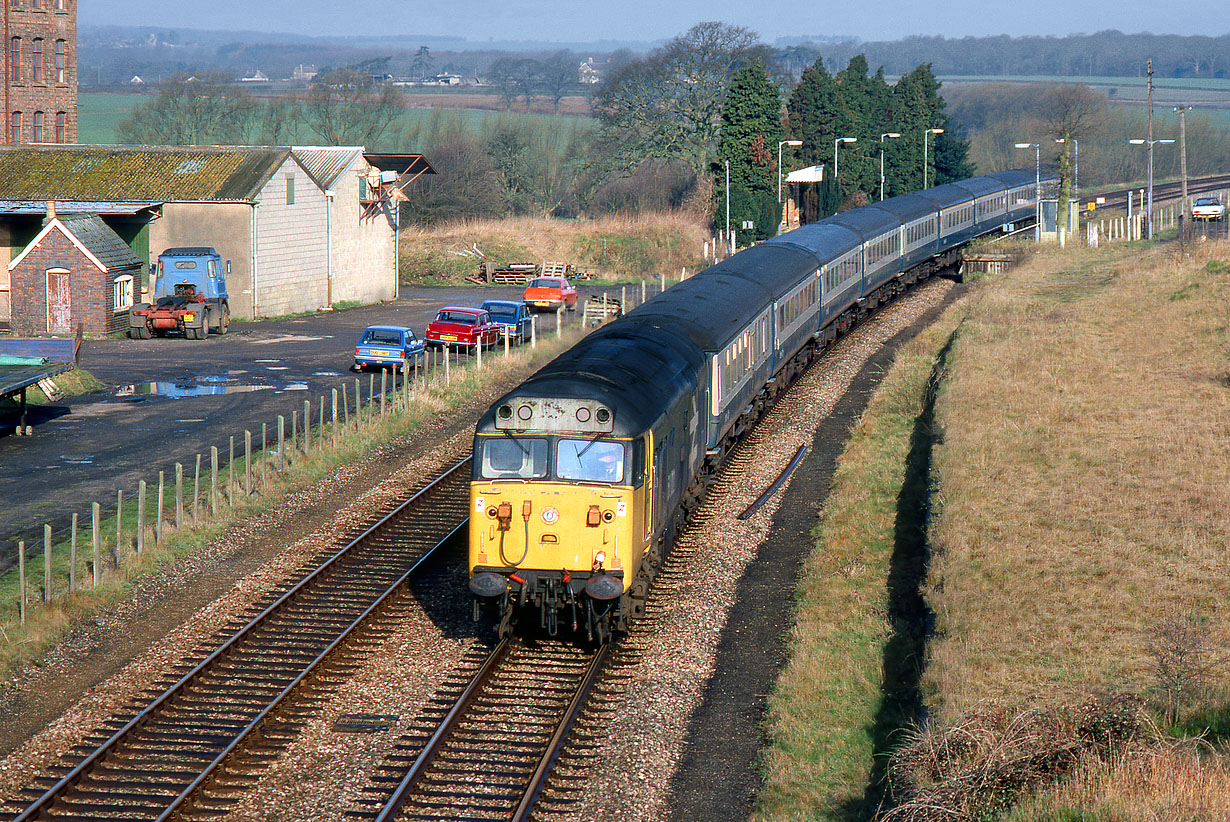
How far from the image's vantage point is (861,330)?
39.5 meters

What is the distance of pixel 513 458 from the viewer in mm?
14578

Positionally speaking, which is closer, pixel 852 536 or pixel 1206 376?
pixel 852 536

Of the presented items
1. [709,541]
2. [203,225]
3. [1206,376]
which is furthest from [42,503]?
[203,225]

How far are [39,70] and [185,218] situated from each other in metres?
25.1

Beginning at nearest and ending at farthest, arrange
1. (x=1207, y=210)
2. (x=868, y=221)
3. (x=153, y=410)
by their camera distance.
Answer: (x=153, y=410) < (x=868, y=221) < (x=1207, y=210)

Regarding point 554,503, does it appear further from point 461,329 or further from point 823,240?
point 461,329

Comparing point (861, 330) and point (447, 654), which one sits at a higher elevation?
point (861, 330)

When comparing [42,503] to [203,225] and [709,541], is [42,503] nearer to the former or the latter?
[709,541]

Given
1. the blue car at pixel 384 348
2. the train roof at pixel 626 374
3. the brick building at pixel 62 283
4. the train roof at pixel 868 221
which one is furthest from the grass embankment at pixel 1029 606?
the brick building at pixel 62 283

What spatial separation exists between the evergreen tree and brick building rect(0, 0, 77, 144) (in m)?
37.8

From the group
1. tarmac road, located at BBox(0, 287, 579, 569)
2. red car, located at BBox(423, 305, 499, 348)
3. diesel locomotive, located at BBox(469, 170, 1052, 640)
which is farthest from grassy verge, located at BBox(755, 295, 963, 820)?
red car, located at BBox(423, 305, 499, 348)

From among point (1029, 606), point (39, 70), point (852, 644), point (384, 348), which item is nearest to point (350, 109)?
point (39, 70)

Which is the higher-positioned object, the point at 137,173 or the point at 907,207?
the point at 137,173

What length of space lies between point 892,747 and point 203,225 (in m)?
42.6
